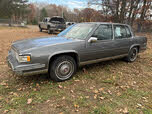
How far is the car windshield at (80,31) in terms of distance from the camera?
363 cm

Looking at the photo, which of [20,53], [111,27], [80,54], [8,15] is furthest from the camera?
[8,15]

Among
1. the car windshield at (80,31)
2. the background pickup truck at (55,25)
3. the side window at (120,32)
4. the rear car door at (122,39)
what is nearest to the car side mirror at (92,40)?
the car windshield at (80,31)

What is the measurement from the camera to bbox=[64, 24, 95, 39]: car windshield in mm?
3627

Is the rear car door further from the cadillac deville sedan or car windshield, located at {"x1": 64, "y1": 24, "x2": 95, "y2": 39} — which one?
car windshield, located at {"x1": 64, "y1": 24, "x2": 95, "y2": 39}

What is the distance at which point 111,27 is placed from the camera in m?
4.17

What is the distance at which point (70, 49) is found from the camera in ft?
10.4

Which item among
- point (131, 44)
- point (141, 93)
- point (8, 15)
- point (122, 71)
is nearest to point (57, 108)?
point (141, 93)

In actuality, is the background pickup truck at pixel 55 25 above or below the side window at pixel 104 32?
above

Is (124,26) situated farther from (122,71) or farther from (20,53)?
(20,53)

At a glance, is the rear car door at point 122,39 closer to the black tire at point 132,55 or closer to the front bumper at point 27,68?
the black tire at point 132,55

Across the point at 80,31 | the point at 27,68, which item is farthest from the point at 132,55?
the point at 27,68

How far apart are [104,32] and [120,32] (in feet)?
3.06

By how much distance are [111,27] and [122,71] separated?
5.44ft

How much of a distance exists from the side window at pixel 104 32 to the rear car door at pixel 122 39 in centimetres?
29
